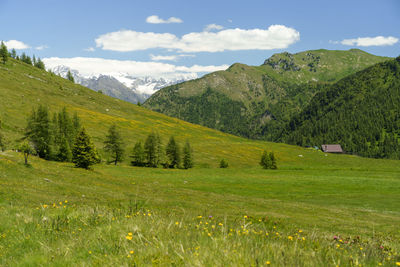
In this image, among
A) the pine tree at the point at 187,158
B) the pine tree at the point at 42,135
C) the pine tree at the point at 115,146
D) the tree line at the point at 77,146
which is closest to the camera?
the tree line at the point at 77,146

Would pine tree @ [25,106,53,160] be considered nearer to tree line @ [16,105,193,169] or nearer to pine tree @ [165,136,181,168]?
tree line @ [16,105,193,169]

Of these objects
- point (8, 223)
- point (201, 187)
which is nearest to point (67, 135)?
point (201, 187)

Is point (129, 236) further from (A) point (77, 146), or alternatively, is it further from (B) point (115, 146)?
(B) point (115, 146)

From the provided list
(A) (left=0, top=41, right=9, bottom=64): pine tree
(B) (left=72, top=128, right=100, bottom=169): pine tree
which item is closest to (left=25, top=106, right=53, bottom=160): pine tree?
(B) (left=72, top=128, right=100, bottom=169): pine tree

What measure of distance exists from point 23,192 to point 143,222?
19110 millimetres

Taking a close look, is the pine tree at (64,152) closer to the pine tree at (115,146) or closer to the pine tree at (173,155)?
the pine tree at (115,146)

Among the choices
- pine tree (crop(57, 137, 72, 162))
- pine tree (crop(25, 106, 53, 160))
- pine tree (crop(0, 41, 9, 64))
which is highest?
pine tree (crop(0, 41, 9, 64))

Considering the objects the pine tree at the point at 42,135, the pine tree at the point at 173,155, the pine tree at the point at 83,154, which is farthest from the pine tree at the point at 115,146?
the pine tree at the point at 83,154

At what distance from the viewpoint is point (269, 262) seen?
4.27m

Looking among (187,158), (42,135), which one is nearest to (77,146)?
(42,135)

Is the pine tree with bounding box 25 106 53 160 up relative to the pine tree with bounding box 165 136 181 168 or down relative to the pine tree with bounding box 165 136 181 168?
up

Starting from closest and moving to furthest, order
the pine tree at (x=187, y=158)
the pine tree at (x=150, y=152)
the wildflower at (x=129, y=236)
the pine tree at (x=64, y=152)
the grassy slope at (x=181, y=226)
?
the grassy slope at (x=181, y=226) < the wildflower at (x=129, y=236) < the pine tree at (x=64, y=152) < the pine tree at (x=150, y=152) < the pine tree at (x=187, y=158)

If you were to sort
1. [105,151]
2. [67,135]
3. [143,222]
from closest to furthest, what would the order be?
[143,222] < [67,135] < [105,151]

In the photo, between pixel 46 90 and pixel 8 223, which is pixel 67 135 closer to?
pixel 8 223
